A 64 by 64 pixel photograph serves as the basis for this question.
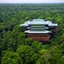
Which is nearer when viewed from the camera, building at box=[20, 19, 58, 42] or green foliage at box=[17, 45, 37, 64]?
green foliage at box=[17, 45, 37, 64]

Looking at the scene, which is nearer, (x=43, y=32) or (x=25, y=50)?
(x=25, y=50)

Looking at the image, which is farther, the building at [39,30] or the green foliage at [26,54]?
the building at [39,30]

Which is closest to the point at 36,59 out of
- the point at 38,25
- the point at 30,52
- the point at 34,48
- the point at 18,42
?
the point at 30,52

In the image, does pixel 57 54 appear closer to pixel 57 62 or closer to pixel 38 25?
pixel 57 62

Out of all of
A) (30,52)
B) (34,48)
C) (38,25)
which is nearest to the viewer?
(30,52)

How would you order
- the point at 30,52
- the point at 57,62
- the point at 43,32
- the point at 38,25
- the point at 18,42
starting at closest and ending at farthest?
the point at 57,62 → the point at 30,52 → the point at 18,42 → the point at 43,32 → the point at 38,25

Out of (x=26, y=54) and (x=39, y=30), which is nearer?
(x=26, y=54)

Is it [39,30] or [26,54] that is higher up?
[39,30]

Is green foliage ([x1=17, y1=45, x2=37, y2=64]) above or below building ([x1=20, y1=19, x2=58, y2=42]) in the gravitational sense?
below

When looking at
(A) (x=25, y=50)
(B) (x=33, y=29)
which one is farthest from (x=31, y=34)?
(A) (x=25, y=50)

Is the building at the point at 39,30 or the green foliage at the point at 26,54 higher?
the building at the point at 39,30
